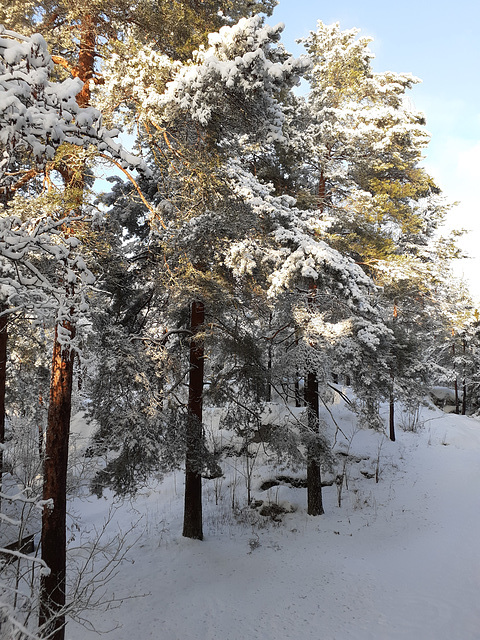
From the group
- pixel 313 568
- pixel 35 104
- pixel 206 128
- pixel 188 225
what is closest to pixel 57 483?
pixel 188 225

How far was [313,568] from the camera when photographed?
27.7ft

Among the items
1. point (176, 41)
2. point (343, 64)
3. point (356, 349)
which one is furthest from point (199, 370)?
point (343, 64)

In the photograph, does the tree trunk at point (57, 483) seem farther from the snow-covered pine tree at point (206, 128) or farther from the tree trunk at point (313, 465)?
the tree trunk at point (313, 465)

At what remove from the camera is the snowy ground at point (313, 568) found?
652 cm

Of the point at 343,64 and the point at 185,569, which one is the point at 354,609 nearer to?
the point at 185,569

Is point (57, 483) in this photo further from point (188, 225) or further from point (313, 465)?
point (313, 465)

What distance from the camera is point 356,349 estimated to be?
33.2ft

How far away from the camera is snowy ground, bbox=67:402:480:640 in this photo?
652 cm

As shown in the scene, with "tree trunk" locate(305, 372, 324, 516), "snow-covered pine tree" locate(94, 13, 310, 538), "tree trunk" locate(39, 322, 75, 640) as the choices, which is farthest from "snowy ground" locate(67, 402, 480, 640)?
"snow-covered pine tree" locate(94, 13, 310, 538)

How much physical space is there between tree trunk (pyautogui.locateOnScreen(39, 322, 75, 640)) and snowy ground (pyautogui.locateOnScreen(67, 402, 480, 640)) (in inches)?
65.3

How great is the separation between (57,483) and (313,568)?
251 inches

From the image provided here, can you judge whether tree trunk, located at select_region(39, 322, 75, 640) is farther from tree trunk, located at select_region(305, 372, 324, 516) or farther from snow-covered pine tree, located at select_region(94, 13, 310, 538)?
tree trunk, located at select_region(305, 372, 324, 516)

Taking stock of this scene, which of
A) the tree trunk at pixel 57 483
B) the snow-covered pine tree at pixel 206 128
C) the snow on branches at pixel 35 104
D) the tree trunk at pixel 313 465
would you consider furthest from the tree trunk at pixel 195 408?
the snow on branches at pixel 35 104

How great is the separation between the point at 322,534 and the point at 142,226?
991 cm
